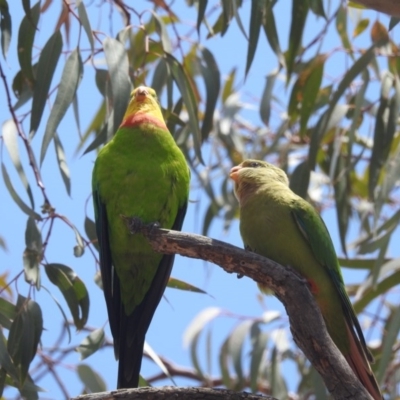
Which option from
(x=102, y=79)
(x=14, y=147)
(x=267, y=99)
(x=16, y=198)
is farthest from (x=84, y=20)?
(x=267, y=99)

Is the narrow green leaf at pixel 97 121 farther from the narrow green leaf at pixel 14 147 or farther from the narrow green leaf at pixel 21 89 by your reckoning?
the narrow green leaf at pixel 14 147

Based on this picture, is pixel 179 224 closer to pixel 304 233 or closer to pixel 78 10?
pixel 304 233

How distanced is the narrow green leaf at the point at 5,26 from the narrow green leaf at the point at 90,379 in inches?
69.1

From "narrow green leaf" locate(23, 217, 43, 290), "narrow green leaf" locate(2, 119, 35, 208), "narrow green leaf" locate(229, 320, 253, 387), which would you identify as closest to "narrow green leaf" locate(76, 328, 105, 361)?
"narrow green leaf" locate(23, 217, 43, 290)

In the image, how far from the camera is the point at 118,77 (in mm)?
4227

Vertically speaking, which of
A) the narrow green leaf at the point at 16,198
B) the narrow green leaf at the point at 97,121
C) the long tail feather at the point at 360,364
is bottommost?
the long tail feather at the point at 360,364

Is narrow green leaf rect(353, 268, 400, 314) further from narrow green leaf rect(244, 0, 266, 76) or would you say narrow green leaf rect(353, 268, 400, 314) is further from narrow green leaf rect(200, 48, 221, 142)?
narrow green leaf rect(244, 0, 266, 76)

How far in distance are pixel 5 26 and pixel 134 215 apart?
1.01 meters

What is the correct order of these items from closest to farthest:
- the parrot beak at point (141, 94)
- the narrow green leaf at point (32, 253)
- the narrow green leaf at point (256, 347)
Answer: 1. the narrow green leaf at point (32, 253)
2. the parrot beak at point (141, 94)
3. the narrow green leaf at point (256, 347)

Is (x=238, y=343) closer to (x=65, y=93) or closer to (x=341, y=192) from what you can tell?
(x=341, y=192)

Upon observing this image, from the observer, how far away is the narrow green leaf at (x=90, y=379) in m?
4.70

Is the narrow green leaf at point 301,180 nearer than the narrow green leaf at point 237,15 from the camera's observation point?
No

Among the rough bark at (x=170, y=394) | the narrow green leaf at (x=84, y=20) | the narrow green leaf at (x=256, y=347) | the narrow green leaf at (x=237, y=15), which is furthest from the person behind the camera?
the narrow green leaf at (x=256, y=347)

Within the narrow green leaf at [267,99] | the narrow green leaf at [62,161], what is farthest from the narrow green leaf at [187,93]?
the narrow green leaf at [267,99]
